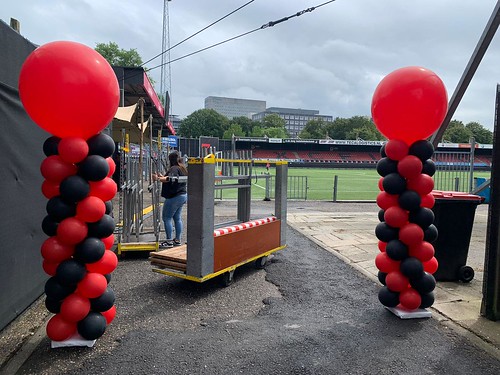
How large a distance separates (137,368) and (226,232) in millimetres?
2473

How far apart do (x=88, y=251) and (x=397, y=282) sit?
11.1ft

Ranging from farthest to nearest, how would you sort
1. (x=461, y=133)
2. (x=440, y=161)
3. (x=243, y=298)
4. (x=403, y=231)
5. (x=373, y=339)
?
(x=461, y=133), (x=440, y=161), (x=243, y=298), (x=403, y=231), (x=373, y=339)

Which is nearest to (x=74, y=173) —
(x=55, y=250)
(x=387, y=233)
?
(x=55, y=250)

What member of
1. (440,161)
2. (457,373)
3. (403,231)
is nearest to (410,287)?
(403,231)

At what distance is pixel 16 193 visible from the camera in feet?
13.9

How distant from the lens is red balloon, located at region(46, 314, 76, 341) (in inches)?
139

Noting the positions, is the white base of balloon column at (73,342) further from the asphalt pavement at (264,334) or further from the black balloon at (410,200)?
the black balloon at (410,200)

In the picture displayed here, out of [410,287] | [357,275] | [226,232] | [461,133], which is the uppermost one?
[461,133]

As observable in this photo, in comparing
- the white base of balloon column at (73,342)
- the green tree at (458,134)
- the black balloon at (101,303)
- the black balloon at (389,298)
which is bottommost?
the white base of balloon column at (73,342)

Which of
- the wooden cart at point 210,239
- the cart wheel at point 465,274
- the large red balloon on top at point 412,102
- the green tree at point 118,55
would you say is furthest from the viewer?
the green tree at point 118,55

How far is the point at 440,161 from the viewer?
1484 cm

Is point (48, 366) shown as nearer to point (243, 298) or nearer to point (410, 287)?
point (243, 298)

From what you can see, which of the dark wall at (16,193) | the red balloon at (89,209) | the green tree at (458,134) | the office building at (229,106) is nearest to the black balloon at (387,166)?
the red balloon at (89,209)

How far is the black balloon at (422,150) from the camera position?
4327 mm
